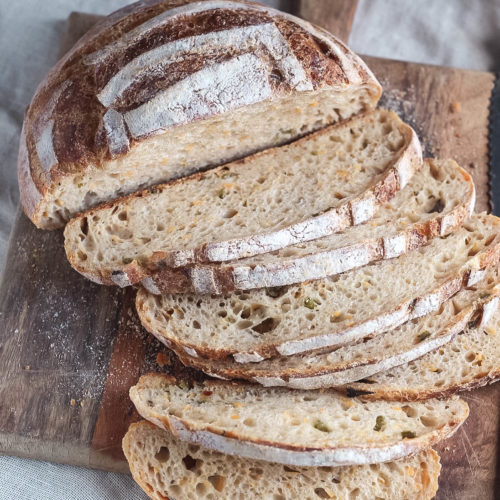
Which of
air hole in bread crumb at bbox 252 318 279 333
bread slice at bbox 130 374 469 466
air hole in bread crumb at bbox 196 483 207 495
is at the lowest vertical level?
air hole in bread crumb at bbox 196 483 207 495

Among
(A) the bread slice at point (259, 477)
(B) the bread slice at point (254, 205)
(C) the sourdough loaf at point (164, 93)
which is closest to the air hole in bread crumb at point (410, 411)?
(A) the bread slice at point (259, 477)

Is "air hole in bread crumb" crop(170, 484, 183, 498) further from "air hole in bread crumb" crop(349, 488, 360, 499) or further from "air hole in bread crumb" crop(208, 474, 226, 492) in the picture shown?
"air hole in bread crumb" crop(349, 488, 360, 499)

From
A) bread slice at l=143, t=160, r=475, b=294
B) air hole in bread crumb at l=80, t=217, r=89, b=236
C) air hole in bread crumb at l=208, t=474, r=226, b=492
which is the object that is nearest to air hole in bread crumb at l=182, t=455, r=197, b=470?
air hole in bread crumb at l=208, t=474, r=226, b=492

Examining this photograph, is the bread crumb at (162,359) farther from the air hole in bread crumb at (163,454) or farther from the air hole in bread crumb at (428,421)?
the air hole in bread crumb at (428,421)

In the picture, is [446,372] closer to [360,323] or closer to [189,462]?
[360,323]

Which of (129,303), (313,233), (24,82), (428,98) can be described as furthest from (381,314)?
(24,82)
